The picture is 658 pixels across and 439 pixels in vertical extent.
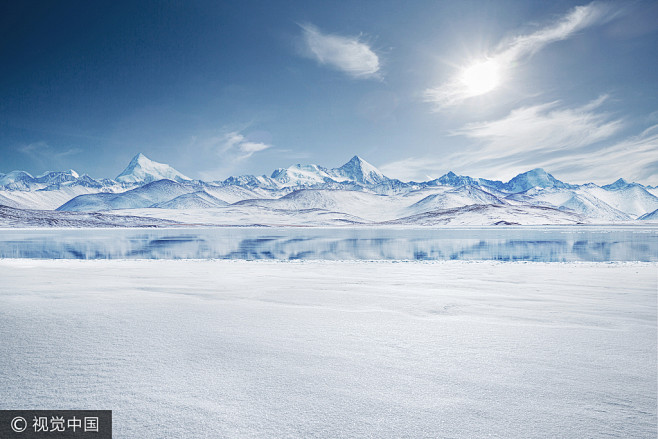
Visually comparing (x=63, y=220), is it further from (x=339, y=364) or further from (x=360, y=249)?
(x=339, y=364)

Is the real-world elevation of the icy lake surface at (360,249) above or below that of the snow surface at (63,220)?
below

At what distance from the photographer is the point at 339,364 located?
3996mm

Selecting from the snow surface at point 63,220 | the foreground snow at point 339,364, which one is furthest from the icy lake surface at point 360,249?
the snow surface at point 63,220

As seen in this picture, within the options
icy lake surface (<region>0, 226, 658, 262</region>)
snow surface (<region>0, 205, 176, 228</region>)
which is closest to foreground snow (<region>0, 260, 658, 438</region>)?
icy lake surface (<region>0, 226, 658, 262</region>)

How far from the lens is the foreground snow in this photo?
2938 mm

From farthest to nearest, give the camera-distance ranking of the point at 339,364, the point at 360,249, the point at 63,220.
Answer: the point at 63,220 < the point at 360,249 < the point at 339,364

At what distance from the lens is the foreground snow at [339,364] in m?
2.94

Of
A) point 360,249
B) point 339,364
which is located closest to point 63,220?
point 360,249

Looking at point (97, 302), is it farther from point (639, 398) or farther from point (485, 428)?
point (639, 398)

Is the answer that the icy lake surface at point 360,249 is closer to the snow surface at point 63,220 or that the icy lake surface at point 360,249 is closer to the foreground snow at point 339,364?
the foreground snow at point 339,364

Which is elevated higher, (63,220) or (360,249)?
(63,220)

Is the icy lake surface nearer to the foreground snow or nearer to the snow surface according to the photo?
the foreground snow

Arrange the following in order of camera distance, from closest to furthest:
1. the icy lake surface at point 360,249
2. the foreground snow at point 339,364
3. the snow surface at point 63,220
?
1. the foreground snow at point 339,364
2. the icy lake surface at point 360,249
3. the snow surface at point 63,220

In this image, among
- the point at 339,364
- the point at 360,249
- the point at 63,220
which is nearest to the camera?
the point at 339,364
